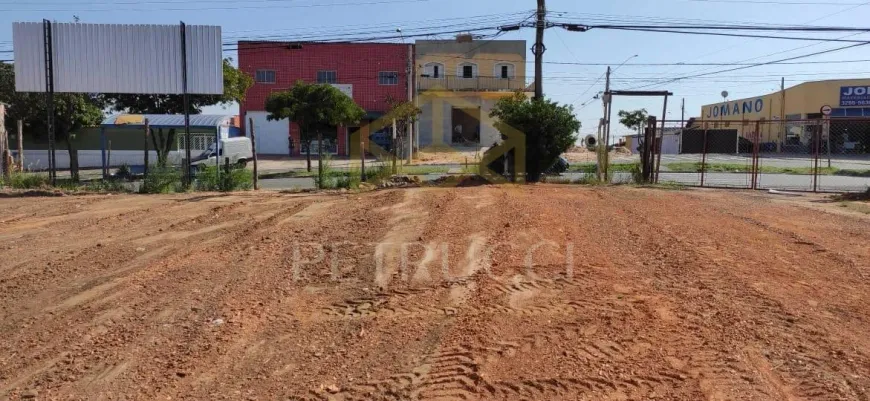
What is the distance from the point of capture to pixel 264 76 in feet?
149

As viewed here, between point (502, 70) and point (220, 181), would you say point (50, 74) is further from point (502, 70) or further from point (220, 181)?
point (502, 70)

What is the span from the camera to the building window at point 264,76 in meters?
45.4

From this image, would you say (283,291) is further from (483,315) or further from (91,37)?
(91,37)

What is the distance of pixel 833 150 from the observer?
133 ft

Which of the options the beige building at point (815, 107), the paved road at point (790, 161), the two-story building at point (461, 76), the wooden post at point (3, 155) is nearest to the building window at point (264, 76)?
the two-story building at point (461, 76)

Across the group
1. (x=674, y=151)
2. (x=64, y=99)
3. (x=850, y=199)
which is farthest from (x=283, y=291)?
(x=674, y=151)

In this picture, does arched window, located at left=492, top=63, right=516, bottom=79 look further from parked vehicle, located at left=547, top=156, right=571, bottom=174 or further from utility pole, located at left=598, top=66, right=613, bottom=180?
utility pole, located at left=598, top=66, right=613, bottom=180

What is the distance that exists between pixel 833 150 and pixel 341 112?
1284 inches

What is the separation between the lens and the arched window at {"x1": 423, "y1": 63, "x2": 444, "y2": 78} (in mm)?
46094

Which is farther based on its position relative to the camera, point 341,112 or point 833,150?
point 833,150

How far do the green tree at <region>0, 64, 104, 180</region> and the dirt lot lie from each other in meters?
25.9

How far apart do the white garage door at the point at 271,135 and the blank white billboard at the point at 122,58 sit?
29.0 metres

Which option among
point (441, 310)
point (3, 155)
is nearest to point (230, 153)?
point (3, 155)
